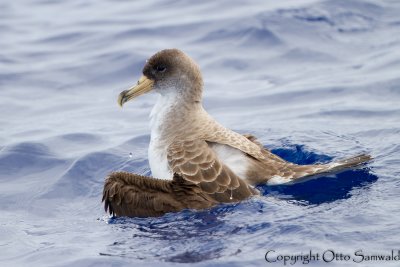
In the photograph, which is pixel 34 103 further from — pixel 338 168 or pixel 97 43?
pixel 338 168

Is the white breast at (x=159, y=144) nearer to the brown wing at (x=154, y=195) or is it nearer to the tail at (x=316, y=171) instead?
the brown wing at (x=154, y=195)

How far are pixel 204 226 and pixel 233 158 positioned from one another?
98 centimetres

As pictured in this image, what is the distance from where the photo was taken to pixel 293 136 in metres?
11.9

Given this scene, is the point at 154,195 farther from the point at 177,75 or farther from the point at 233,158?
the point at 177,75

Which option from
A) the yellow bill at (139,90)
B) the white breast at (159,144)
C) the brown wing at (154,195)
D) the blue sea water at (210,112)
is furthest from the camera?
the yellow bill at (139,90)

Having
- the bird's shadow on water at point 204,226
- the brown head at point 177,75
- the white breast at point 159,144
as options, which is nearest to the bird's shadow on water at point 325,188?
the bird's shadow on water at point 204,226

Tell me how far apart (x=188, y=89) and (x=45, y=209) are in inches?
90.9

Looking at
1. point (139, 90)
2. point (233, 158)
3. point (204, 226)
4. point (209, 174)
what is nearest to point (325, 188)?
point (233, 158)

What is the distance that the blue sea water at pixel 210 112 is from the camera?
328 inches

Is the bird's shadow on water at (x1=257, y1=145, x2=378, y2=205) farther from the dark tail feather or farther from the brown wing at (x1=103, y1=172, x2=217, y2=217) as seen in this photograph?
the brown wing at (x1=103, y1=172, x2=217, y2=217)

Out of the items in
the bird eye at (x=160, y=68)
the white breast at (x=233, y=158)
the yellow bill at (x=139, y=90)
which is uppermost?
the bird eye at (x=160, y=68)

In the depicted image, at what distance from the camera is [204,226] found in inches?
333

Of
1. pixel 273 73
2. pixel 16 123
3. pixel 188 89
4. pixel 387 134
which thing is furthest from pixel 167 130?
pixel 273 73

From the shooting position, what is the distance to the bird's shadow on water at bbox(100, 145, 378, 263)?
26.2ft
